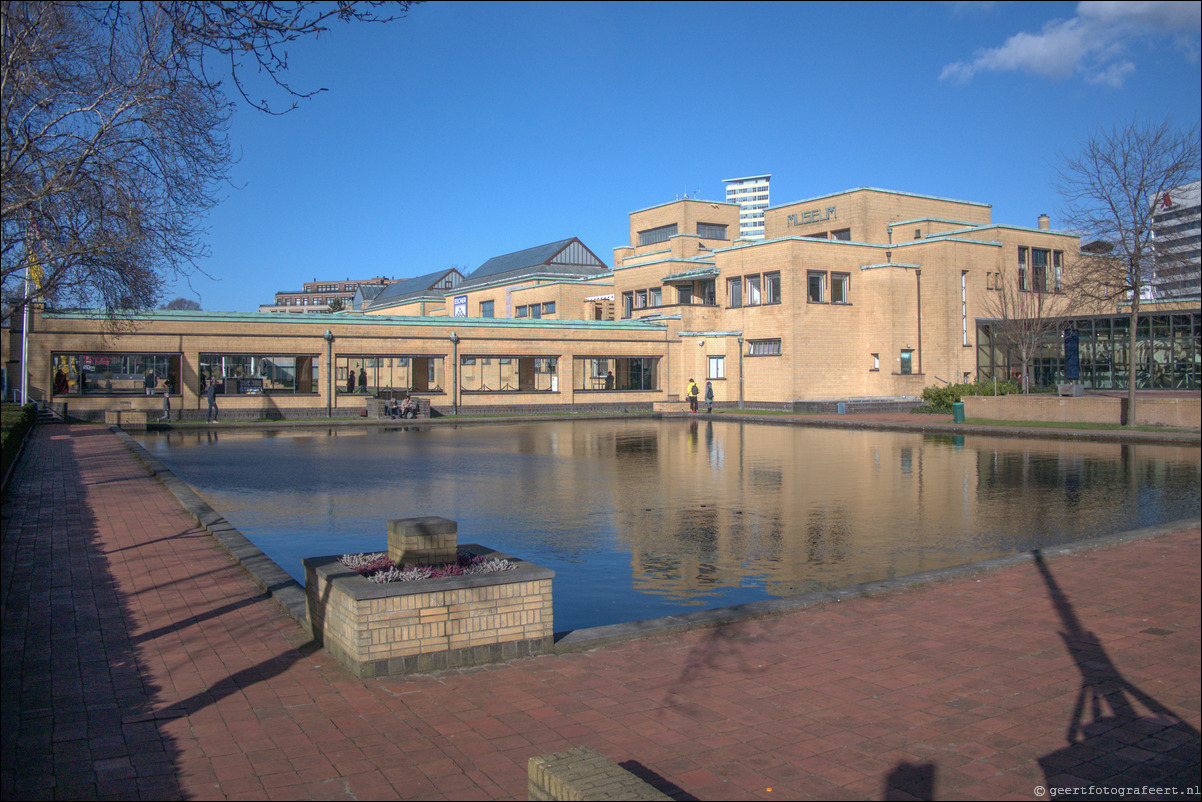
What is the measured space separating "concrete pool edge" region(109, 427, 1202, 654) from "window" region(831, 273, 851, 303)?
3897 centimetres

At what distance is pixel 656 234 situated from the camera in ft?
201

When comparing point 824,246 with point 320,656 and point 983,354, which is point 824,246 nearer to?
point 983,354

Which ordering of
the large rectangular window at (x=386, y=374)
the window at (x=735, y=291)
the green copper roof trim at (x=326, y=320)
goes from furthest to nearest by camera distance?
the window at (x=735, y=291), the large rectangular window at (x=386, y=374), the green copper roof trim at (x=326, y=320)

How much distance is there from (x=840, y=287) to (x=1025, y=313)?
31.1 ft

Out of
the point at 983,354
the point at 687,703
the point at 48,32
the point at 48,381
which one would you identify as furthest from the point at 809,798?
the point at 983,354

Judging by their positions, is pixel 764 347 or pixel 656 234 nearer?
pixel 764 347

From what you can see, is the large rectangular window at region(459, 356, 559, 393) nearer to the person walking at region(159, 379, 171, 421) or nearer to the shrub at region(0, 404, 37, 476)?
the person walking at region(159, 379, 171, 421)

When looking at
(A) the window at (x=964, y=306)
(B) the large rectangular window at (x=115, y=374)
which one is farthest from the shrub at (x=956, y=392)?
(B) the large rectangular window at (x=115, y=374)

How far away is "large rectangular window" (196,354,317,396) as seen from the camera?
3919 centimetres

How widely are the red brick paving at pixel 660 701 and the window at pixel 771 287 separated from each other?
39.6 m

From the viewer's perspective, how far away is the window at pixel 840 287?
48.0 m

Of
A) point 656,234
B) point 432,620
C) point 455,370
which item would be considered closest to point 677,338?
point 656,234

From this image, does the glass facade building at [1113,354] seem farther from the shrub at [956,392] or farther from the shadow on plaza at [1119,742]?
the shadow on plaza at [1119,742]

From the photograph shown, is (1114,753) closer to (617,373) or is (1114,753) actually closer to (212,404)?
(212,404)
